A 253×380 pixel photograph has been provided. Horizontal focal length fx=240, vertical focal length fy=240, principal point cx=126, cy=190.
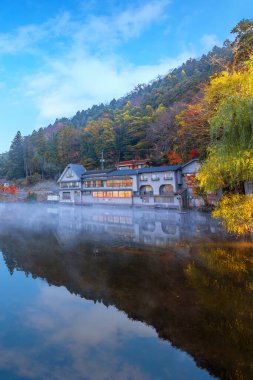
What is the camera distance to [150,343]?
19.2ft

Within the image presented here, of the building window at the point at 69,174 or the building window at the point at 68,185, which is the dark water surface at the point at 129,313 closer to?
the building window at the point at 68,185

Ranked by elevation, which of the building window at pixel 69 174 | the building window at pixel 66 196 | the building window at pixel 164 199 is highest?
the building window at pixel 69 174

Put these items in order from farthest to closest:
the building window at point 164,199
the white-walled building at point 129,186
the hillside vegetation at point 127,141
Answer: the hillside vegetation at point 127,141, the white-walled building at point 129,186, the building window at point 164,199

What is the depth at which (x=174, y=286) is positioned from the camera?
874 cm

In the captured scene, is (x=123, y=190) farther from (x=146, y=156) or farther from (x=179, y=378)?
(x=179, y=378)

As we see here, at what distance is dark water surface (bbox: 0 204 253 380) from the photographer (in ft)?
16.9

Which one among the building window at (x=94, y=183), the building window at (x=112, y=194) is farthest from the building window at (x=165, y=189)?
the building window at (x=94, y=183)

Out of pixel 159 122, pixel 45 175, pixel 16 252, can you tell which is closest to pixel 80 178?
pixel 159 122

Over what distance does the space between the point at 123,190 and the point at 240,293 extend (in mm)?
32511

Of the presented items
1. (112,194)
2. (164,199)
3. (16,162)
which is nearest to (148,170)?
(164,199)

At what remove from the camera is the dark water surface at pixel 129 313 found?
203 inches

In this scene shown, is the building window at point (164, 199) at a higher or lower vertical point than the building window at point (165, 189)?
lower

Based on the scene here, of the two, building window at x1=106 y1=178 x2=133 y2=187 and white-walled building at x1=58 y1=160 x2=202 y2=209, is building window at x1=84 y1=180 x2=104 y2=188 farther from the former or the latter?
building window at x1=106 y1=178 x2=133 y2=187

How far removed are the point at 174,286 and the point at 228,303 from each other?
→ 1963 mm
